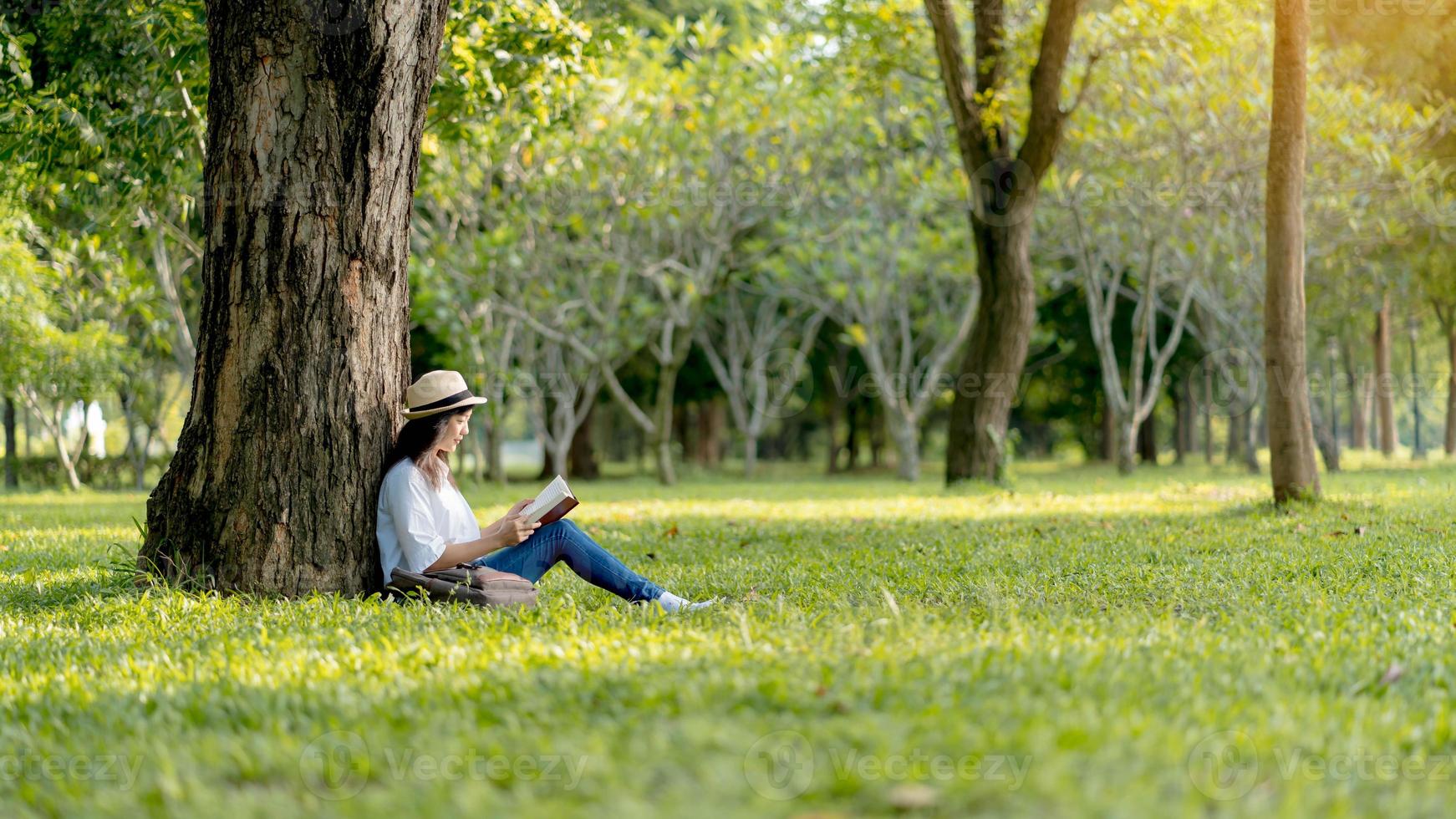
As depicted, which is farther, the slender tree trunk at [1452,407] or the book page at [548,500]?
the slender tree trunk at [1452,407]

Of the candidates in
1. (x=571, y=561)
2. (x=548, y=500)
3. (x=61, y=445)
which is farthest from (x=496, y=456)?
(x=548, y=500)

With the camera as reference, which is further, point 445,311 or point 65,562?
point 445,311

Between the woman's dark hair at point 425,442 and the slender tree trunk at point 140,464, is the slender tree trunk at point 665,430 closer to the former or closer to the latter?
the slender tree trunk at point 140,464

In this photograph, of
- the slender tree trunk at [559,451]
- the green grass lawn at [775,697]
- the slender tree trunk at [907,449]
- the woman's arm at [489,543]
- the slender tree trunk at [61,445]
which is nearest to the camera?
the green grass lawn at [775,697]

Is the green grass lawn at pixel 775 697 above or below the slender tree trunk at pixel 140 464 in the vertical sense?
below

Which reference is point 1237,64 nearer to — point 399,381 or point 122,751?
point 399,381

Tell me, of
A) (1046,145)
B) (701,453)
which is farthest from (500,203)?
(701,453)

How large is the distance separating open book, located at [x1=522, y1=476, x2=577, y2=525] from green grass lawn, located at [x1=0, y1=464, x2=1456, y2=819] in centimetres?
50

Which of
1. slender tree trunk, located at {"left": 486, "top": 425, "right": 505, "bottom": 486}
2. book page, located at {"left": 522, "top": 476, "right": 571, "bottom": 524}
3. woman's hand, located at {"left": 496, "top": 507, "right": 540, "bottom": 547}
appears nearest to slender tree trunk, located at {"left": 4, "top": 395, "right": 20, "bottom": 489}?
slender tree trunk, located at {"left": 486, "top": 425, "right": 505, "bottom": 486}

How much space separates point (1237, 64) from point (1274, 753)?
739 inches

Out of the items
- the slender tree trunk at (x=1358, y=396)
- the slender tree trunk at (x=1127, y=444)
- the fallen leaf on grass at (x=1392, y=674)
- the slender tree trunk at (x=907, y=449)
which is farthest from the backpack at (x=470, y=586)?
the slender tree trunk at (x=1358, y=396)

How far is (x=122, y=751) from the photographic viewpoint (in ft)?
12.4

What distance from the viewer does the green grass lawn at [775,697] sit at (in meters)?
3.12

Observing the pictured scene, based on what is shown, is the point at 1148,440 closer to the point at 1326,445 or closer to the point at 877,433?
the point at 877,433
